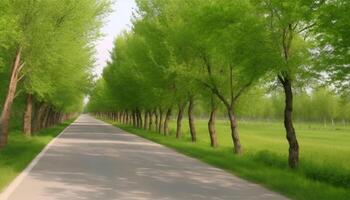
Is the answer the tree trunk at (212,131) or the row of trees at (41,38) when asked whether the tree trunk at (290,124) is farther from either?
the tree trunk at (212,131)

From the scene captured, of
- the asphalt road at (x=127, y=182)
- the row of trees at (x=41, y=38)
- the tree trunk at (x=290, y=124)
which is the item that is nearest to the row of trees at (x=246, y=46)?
the tree trunk at (x=290, y=124)

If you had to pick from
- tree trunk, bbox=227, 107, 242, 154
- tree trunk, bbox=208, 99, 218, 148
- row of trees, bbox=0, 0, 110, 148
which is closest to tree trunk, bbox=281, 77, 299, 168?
tree trunk, bbox=227, 107, 242, 154

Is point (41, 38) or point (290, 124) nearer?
point (290, 124)

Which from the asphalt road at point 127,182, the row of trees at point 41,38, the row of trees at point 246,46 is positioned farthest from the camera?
the row of trees at point 41,38

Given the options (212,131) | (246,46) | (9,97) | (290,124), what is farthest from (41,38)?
(212,131)

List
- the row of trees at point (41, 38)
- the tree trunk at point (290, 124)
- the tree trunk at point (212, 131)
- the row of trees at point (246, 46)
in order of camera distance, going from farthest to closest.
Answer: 1. the tree trunk at point (212, 131)
2. the row of trees at point (41, 38)
3. the tree trunk at point (290, 124)
4. the row of trees at point (246, 46)

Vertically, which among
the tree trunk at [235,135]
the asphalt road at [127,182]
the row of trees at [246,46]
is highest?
the row of trees at [246,46]

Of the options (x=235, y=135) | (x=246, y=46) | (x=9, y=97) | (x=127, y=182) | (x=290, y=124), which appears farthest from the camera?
(x=235, y=135)

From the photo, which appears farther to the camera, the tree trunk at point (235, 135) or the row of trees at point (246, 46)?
the tree trunk at point (235, 135)

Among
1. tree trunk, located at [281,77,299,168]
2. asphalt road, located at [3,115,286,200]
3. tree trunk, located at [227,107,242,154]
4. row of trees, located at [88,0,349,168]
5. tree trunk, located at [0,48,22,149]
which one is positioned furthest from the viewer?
tree trunk, located at [227,107,242,154]

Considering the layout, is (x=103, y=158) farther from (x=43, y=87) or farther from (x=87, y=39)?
(x=87, y=39)

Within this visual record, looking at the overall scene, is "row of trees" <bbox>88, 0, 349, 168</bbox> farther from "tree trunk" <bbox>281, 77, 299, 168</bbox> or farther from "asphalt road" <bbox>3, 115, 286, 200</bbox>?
"asphalt road" <bbox>3, 115, 286, 200</bbox>

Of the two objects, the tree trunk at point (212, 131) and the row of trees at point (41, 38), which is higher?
the row of trees at point (41, 38)

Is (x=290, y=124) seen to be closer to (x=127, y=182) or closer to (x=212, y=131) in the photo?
(x=127, y=182)
